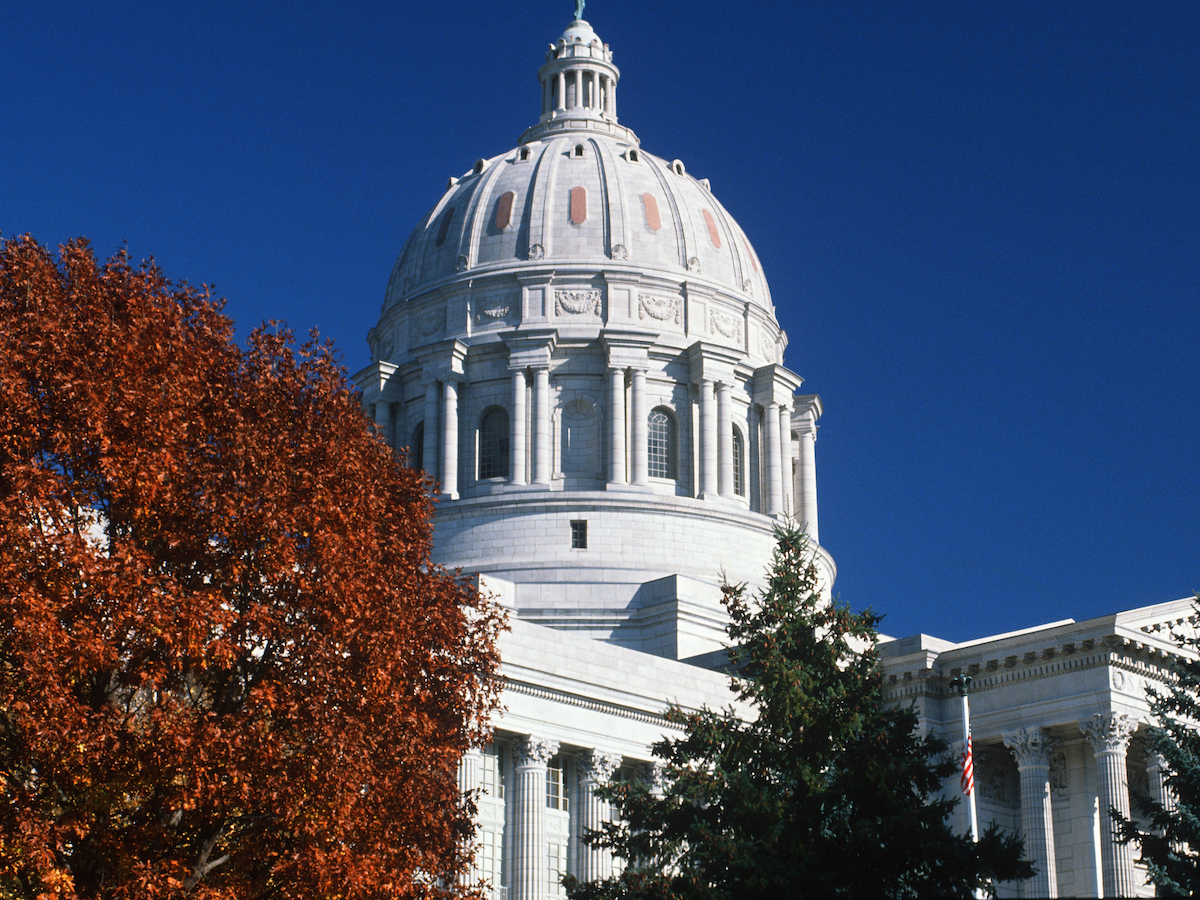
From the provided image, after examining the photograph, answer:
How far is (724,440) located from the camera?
65.1m

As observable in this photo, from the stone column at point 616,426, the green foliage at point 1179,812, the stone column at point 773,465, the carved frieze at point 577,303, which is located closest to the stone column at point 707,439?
the stone column at point 773,465

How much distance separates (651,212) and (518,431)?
1194 cm

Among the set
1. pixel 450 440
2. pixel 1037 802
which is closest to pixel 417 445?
pixel 450 440

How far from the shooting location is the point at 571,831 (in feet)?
149

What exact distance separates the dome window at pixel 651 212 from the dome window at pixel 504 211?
5.45m

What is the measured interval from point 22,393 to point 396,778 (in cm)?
729

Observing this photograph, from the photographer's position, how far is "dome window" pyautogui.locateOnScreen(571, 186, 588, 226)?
225 ft

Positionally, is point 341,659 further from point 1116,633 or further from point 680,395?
point 680,395

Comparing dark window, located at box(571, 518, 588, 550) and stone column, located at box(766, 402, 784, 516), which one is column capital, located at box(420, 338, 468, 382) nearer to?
dark window, located at box(571, 518, 588, 550)

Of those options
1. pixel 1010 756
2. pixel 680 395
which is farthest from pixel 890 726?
pixel 680 395

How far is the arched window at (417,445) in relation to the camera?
66.2 m

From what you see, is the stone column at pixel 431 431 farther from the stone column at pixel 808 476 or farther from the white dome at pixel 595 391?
the stone column at pixel 808 476

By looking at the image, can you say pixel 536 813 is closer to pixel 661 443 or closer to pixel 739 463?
pixel 661 443

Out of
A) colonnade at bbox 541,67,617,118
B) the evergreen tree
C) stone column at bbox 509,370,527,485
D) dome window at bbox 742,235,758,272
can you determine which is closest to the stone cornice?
the evergreen tree
